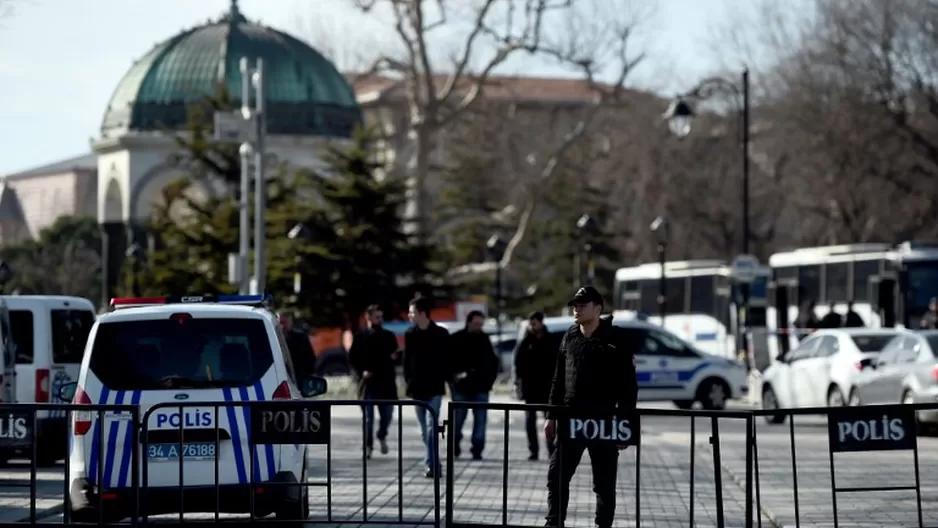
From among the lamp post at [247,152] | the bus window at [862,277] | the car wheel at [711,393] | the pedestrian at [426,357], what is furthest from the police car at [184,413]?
the bus window at [862,277]

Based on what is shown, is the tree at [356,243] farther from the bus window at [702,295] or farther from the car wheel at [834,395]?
the car wheel at [834,395]

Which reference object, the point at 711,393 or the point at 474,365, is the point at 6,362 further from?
the point at 711,393

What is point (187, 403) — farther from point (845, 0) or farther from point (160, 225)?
point (845, 0)

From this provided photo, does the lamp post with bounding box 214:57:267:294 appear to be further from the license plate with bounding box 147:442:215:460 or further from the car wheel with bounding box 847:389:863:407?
the license plate with bounding box 147:442:215:460

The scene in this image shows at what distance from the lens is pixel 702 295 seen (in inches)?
2185

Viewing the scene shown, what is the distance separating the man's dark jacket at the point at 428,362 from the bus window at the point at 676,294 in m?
36.0

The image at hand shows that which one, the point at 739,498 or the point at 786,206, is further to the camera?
the point at 786,206

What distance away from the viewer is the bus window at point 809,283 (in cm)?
4781

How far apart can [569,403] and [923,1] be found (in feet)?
155

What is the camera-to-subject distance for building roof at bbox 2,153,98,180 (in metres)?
112

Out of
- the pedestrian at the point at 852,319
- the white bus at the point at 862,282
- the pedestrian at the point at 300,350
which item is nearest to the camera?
the pedestrian at the point at 300,350

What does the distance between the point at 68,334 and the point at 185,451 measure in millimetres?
10077

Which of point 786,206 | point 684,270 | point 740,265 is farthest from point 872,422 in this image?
point 786,206

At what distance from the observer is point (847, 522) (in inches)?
544
